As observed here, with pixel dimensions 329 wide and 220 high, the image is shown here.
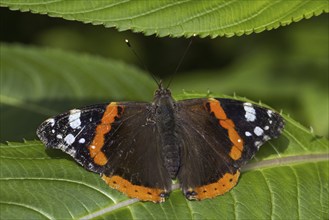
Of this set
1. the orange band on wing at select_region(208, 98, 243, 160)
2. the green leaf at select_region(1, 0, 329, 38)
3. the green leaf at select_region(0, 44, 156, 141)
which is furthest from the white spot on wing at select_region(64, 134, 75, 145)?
the green leaf at select_region(0, 44, 156, 141)

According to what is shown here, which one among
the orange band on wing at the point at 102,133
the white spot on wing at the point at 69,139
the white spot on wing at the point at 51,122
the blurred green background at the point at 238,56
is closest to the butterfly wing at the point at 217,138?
the orange band on wing at the point at 102,133

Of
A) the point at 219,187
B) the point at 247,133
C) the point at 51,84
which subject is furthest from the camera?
the point at 51,84

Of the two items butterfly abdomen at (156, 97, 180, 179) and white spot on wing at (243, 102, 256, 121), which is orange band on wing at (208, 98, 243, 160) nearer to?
white spot on wing at (243, 102, 256, 121)

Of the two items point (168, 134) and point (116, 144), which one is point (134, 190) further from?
point (168, 134)

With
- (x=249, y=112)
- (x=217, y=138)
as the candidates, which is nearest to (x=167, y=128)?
(x=217, y=138)

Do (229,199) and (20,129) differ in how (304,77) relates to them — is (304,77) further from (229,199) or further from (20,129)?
(229,199)

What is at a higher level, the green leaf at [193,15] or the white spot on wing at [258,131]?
the green leaf at [193,15]

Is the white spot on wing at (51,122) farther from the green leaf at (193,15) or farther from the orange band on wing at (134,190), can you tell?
the green leaf at (193,15)
